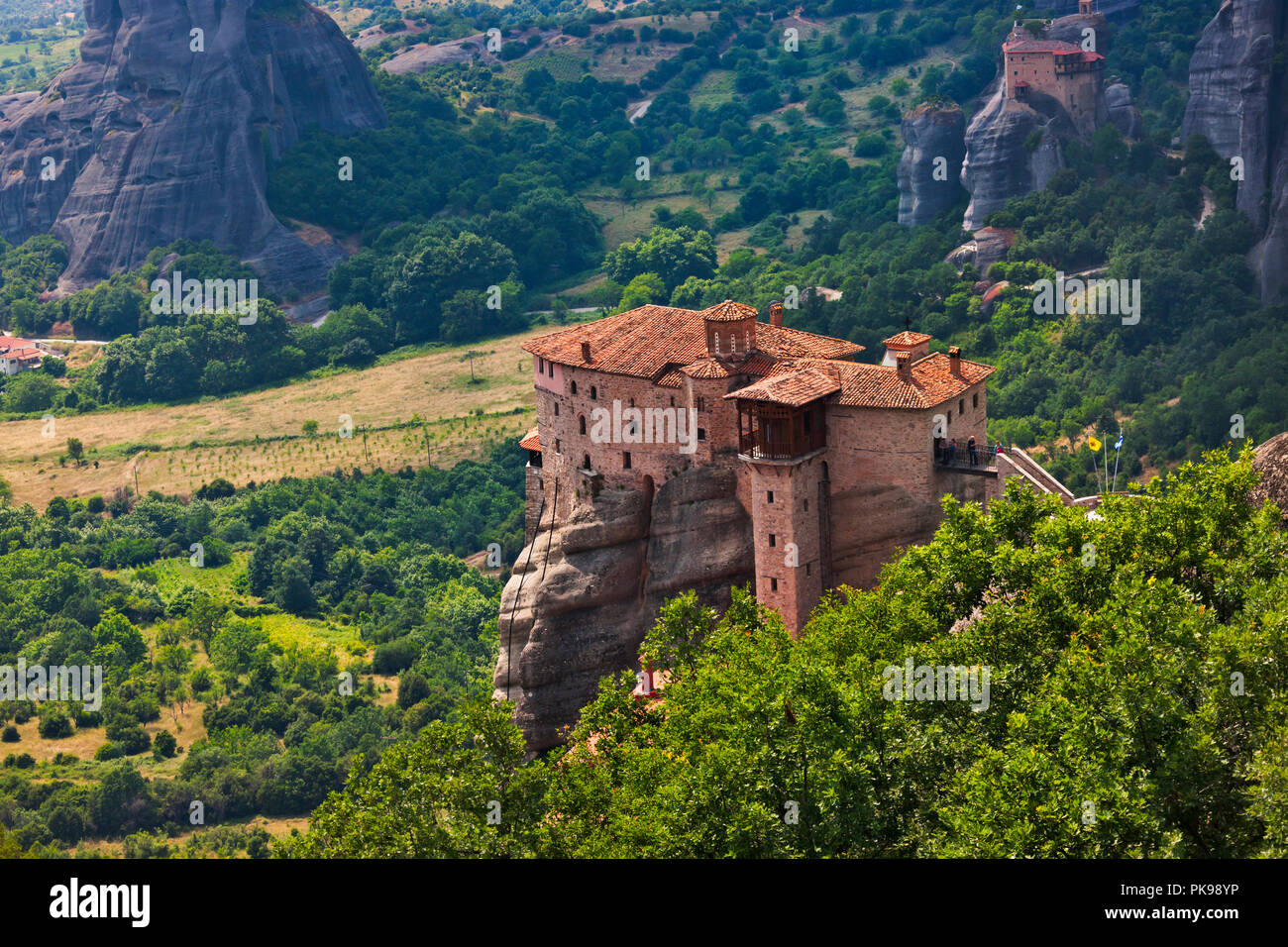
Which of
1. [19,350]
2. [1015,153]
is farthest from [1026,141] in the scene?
[19,350]

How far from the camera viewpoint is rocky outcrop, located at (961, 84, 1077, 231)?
5379 inches

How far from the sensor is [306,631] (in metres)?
112

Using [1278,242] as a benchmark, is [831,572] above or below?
below

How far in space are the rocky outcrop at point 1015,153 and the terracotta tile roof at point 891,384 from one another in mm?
79308

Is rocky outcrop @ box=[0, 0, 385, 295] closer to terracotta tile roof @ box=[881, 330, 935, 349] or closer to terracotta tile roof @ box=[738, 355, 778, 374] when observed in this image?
terracotta tile roof @ box=[738, 355, 778, 374]

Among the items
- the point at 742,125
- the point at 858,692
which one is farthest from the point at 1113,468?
the point at 742,125

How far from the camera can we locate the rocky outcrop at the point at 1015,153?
448 ft

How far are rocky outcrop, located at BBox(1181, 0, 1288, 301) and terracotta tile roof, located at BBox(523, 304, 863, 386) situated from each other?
59.4 metres

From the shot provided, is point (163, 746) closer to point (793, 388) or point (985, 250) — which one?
point (793, 388)

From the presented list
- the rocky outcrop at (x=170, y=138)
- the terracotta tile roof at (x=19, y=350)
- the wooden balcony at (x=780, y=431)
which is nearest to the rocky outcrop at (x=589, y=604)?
the wooden balcony at (x=780, y=431)

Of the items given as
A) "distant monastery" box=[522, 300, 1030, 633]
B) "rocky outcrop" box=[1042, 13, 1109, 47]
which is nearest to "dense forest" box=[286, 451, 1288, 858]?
"distant monastery" box=[522, 300, 1030, 633]

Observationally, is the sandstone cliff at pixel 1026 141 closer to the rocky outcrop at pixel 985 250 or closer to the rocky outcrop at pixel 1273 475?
the rocky outcrop at pixel 985 250
